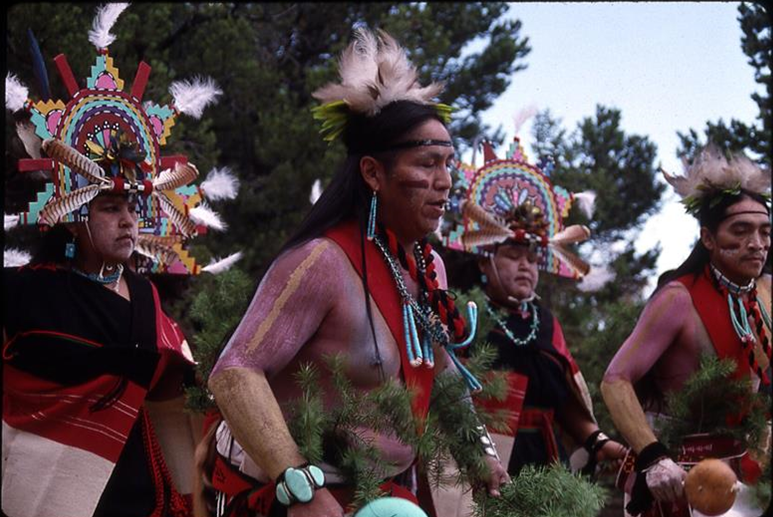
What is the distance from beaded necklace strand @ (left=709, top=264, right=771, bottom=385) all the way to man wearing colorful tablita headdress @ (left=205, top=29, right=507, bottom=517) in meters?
1.84

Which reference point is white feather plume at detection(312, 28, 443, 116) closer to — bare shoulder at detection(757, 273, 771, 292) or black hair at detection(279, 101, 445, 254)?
black hair at detection(279, 101, 445, 254)

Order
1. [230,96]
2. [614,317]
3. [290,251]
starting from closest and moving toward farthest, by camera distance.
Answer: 1. [290,251]
2. [614,317]
3. [230,96]

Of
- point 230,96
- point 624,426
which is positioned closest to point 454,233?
point 624,426

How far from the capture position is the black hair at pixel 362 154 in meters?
3.59

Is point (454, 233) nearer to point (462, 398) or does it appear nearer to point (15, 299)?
Result: point (15, 299)

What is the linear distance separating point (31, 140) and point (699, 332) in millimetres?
2891

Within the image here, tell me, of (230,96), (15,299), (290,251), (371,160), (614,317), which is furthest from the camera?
(230,96)

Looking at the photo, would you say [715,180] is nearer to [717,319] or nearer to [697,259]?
[697,259]

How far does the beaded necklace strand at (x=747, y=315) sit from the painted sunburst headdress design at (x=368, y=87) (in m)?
2.06

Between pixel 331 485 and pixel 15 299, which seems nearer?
pixel 331 485

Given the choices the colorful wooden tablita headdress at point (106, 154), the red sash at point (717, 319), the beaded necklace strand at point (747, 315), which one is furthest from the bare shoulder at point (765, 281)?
the colorful wooden tablita headdress at point (106, 154)

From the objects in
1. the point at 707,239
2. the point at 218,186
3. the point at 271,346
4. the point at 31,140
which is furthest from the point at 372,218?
the point at 707,239

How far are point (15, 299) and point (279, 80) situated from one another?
8.09 m

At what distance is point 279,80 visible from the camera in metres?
12.4
